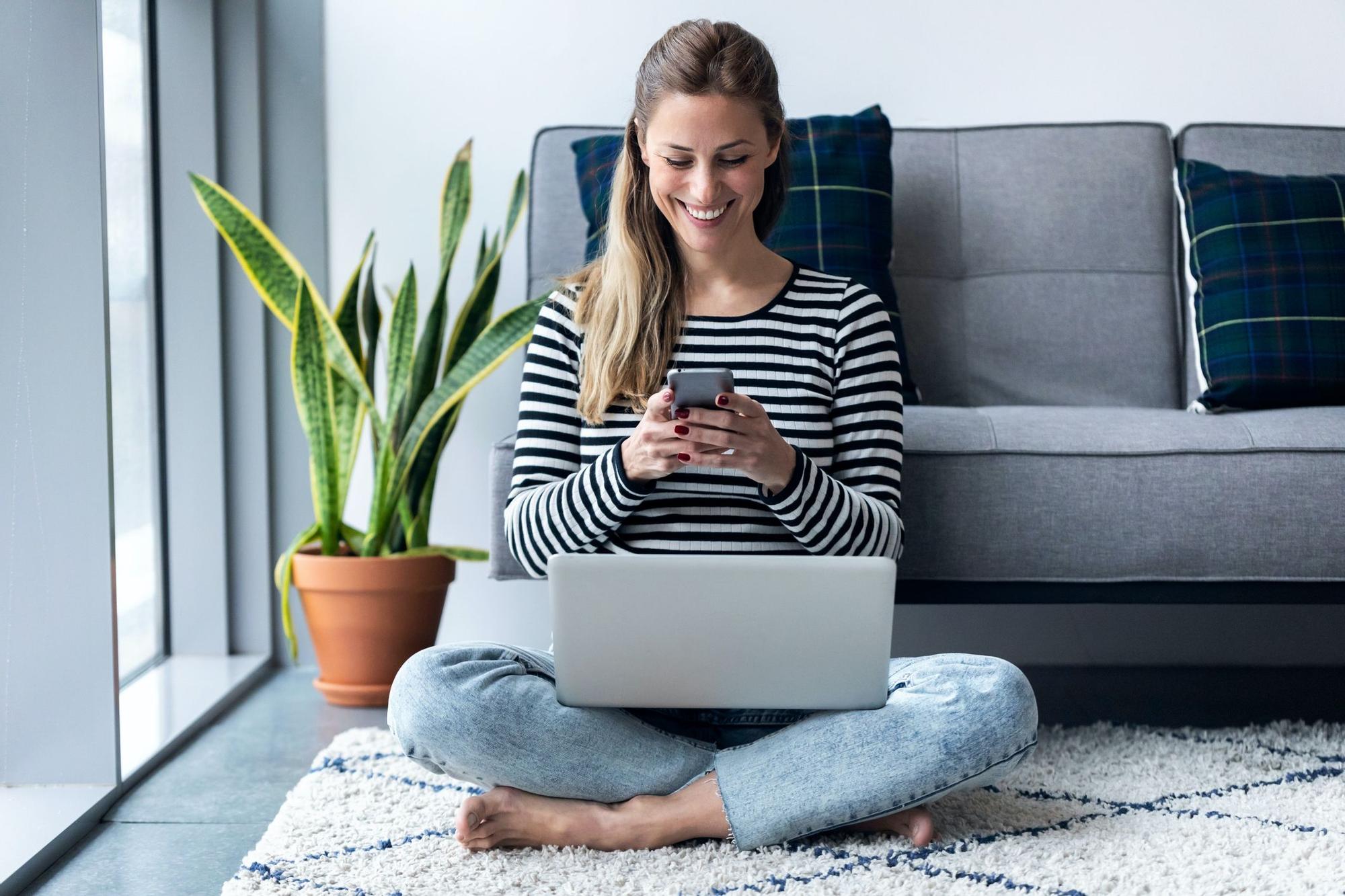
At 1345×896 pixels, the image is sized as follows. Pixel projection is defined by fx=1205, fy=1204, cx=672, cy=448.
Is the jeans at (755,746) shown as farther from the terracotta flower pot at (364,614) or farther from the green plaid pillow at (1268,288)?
the green plaid pillow at (1268,288)

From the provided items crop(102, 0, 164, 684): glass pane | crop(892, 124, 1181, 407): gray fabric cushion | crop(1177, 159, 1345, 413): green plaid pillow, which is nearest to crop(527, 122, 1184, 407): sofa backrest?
crop(892, 124, 1181, 407): gray fabric cushion

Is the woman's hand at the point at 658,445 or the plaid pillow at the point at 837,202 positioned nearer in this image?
the woman's hand at the point at 658,445

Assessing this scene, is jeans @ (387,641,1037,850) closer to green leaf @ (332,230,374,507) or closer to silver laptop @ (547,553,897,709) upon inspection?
silver laptop @ (547,553,897,709)

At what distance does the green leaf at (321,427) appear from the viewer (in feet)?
6.40

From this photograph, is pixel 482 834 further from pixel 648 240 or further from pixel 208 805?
pixel 648 240

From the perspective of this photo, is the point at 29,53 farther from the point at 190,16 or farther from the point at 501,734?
the point at 501,734

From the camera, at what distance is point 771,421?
1.38 meters

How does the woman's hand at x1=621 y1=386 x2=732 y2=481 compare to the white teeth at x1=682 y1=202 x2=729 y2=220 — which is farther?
the white teeth at x1=682 y1=202 x2=729 y2=220

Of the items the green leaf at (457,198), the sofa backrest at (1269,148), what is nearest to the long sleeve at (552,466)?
the green leaf at (457,198)

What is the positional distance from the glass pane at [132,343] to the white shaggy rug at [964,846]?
0.70 metres

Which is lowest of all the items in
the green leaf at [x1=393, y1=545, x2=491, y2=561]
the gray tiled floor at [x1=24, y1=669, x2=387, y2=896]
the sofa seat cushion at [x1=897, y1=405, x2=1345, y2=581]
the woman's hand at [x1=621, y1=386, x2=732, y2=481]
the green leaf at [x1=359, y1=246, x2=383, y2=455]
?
the gray tiled floor at [x1=24, y1=669, x2=387, y2=896]

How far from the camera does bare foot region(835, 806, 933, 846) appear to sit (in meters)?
1.25

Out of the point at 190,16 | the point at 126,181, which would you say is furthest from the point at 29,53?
the point at 190,16

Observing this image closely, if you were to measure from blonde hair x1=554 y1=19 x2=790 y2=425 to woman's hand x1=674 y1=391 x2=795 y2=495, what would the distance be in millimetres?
203
